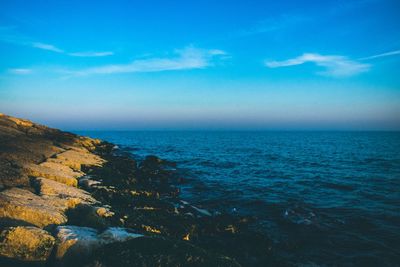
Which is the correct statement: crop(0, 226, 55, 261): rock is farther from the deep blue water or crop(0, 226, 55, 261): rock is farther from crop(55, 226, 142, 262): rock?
the deep blue water

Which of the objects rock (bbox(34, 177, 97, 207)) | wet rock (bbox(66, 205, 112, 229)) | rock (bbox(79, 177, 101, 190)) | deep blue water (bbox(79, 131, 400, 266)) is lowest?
deep blue water (bbox(79, 131, 400, 266))

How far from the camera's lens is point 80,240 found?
224 inches

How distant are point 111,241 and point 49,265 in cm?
134

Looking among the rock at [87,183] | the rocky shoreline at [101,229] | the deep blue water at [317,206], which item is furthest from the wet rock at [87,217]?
the deep blue water at [317,206]

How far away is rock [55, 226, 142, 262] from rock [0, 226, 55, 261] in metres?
0.27

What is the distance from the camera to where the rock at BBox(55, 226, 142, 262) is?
5523 mm

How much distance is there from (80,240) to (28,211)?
6.70 ft

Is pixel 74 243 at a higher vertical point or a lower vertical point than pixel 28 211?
lower

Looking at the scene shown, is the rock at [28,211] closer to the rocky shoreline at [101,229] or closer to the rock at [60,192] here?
the rocky shoreline at [101,229]

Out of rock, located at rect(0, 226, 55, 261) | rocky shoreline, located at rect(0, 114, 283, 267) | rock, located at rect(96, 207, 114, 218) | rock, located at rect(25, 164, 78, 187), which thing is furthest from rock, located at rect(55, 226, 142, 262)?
rock, located at rect(25, 164, 78, 187)

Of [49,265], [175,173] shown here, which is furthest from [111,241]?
[175,173]

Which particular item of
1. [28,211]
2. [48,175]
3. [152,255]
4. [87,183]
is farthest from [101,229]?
[87,183]

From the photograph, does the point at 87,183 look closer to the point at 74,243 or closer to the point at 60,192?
the point at 60,192

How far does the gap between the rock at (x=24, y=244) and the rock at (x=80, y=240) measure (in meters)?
0.27
